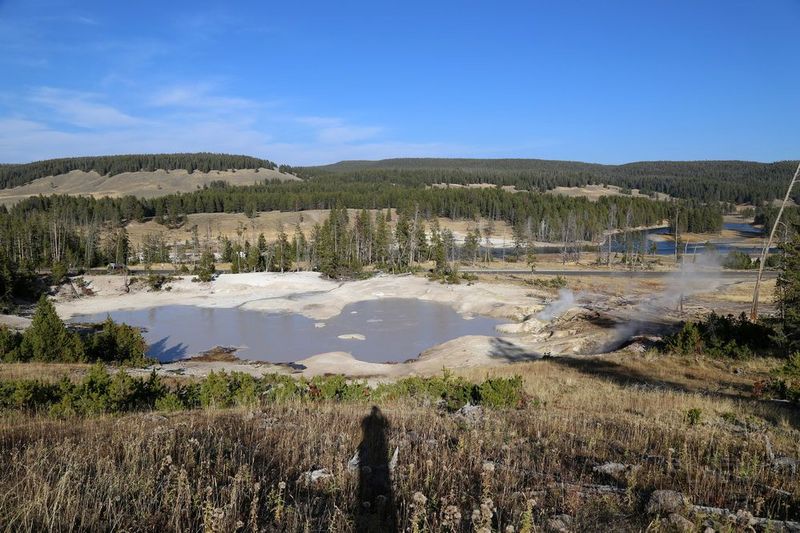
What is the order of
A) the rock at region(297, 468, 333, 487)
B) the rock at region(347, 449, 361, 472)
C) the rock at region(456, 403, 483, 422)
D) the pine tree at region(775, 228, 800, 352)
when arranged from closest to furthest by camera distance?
the rock at region(297, 468, 333, 487) → the rock at region(347, 449, 361, 472) → the rock at region(456, 403, 483, 422) → the pine tree at region(775, 228, 800, 352)

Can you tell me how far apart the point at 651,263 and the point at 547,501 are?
Result: 10450cm

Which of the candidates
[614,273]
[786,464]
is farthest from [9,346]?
[614,273]

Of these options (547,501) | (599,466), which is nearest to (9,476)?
(547,501)

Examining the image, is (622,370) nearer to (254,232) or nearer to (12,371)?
(12,371)

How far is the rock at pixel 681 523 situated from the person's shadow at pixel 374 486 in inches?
101

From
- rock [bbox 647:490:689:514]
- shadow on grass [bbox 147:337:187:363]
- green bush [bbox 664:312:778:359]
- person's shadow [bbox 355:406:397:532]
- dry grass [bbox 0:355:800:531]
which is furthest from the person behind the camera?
shadow on grass [bbox 147:337:187:363]

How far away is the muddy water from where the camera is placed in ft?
124

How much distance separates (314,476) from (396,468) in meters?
0.98

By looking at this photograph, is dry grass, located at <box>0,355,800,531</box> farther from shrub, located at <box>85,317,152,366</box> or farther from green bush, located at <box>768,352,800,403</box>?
shrub, located at <box>85,317,152,366</box>

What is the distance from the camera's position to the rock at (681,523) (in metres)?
4.20

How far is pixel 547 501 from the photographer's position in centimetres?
514

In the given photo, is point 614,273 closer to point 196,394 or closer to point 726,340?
point 726,340

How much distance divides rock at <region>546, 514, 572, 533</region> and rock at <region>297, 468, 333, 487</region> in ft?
7.89

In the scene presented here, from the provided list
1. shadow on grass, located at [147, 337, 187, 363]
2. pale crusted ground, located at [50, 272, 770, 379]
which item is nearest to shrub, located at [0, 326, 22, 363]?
pale crusted ground, located at [50, 272, 770, 379]
